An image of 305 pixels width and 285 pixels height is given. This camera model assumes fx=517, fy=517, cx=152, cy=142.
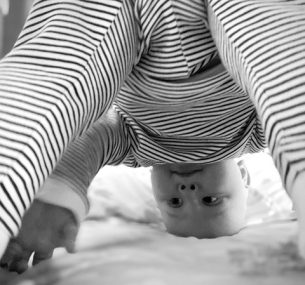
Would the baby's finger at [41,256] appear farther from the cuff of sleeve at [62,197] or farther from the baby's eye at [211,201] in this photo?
the baby's eye at [211,201]

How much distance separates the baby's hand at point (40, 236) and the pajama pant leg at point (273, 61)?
21 cm

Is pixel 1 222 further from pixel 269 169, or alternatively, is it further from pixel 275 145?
pixel 269 169

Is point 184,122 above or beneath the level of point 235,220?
above

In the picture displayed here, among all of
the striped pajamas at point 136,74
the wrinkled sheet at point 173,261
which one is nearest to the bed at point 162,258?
the wrinkled sheet at point 173,261

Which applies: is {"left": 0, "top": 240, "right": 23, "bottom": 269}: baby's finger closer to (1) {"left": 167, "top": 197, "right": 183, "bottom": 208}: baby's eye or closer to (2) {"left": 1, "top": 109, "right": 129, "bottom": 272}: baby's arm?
(2) {"left": 1, "top": 109, "right": 129, "bottom": 272}: baby's arm

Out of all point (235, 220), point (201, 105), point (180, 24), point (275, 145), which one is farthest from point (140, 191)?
point (275, 145)

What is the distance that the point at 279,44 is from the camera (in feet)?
1.17

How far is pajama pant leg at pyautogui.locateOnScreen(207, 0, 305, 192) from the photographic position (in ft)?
1.03

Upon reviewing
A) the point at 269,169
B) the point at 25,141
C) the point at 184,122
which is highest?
the point at 25,141

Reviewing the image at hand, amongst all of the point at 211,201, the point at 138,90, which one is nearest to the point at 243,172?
the point at 211,201

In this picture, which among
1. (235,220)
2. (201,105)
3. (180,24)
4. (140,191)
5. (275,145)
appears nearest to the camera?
(275,145)

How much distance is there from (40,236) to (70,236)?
35mm

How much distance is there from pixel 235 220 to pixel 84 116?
0.35m

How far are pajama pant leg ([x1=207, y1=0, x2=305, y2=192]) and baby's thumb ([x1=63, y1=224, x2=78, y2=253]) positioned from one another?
21 centimetres
